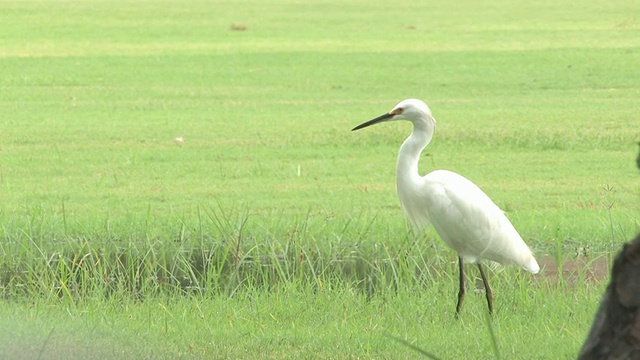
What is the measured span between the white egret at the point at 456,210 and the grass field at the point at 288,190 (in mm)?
181

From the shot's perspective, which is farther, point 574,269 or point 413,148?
point 574,269

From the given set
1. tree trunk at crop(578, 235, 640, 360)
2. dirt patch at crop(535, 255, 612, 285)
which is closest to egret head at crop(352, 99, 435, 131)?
dirt patch at crop(535, 255, 612, 285)

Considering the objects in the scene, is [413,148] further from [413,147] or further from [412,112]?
[412,112]

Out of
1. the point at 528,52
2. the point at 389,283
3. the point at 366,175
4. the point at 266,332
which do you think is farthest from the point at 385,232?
the point at 528,52

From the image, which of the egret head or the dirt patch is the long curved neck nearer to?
the egret head

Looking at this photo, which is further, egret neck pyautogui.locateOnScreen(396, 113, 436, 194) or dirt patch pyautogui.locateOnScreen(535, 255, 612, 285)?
egret neck pyautogui.locateOnScreen(396, 113, 436, 194)

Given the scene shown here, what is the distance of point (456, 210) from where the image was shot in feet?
18.9

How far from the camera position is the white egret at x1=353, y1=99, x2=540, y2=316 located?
5633mm

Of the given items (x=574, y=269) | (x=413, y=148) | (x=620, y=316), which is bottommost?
(x=574, y=269)

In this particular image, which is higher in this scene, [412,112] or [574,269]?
[412,112]

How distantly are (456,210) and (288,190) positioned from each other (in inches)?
113

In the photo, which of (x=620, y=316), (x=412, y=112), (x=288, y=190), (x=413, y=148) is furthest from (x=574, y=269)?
(x=620, y=316)

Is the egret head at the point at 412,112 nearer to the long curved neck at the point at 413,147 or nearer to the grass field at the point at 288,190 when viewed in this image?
the long curved neck at the point at 413,147

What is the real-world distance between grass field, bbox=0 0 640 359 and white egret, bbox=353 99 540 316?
181mm
